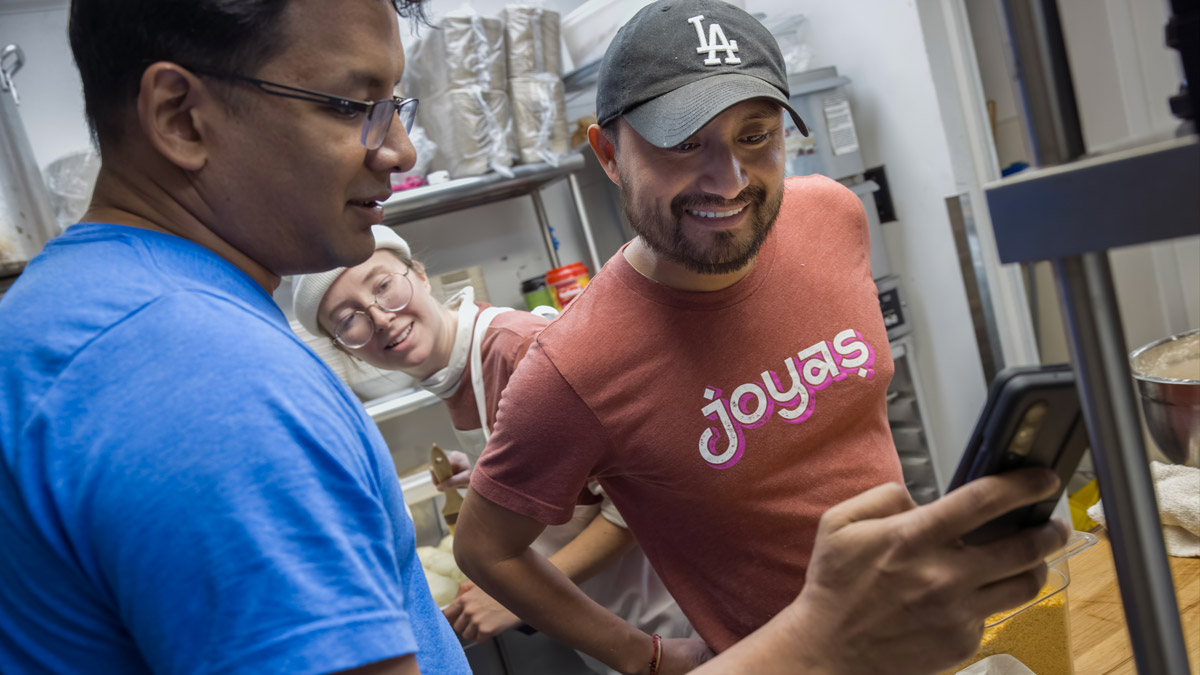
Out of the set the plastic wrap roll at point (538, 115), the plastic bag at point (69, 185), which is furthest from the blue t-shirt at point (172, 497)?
the plastic wrap roll at point (538, 115)

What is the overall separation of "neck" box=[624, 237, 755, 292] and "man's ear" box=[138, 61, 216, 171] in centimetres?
57

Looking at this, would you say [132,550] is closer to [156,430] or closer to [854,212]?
[156,430]

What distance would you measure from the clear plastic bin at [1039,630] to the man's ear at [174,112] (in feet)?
2.43

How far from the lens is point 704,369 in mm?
1001

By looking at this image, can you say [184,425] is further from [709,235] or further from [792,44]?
[792,44]

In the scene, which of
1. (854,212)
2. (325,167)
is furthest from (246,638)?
(854,212)

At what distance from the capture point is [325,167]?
0.62 meters

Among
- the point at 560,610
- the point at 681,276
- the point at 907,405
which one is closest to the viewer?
the point at 681,276

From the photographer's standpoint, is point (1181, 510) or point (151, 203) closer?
point (151, 203)

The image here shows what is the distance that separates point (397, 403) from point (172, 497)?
1.85m

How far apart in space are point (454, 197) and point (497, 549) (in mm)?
1400

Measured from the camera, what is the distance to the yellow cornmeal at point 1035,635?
2.44 feet

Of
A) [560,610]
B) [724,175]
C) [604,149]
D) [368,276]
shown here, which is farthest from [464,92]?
[560,610]

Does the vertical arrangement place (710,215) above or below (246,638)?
above
